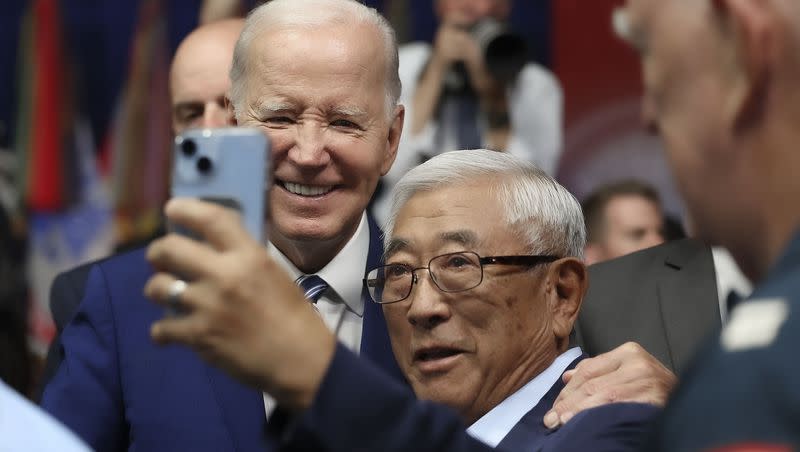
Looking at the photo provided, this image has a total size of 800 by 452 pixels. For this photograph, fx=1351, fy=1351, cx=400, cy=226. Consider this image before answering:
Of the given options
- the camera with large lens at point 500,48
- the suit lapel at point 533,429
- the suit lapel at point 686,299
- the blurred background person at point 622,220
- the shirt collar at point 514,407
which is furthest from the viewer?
the blurred background person at point 622,220

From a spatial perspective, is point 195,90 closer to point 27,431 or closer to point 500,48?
point 500,48

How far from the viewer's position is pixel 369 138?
2986 mm

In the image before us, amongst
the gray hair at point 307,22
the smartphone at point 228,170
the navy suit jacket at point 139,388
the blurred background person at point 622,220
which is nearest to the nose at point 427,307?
the navy suit jacket at point 139,388

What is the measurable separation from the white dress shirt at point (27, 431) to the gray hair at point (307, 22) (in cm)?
169

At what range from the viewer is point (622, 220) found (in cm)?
A: 507

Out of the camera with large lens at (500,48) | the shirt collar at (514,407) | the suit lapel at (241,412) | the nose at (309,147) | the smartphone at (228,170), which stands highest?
the smartphone at (228,170)

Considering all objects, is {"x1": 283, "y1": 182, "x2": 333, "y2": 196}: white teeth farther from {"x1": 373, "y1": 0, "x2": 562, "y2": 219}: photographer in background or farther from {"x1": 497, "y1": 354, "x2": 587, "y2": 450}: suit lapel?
{"x1": 373, "y1": 0, "x2": 562, "y2": 219}: photographer in background

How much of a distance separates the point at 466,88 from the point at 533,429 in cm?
248

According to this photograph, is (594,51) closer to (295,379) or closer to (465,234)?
(465,234)

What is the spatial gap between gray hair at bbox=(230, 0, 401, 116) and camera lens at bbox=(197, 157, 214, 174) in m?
1.61

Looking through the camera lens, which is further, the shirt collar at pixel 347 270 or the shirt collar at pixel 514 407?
the shirt collar at pixel 347 270

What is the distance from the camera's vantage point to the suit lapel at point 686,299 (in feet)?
10.5

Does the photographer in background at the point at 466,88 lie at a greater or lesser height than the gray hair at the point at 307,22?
lesser

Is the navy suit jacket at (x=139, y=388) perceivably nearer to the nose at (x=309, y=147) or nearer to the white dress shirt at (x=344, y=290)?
the white dress shirt at (x=344, y=290)
